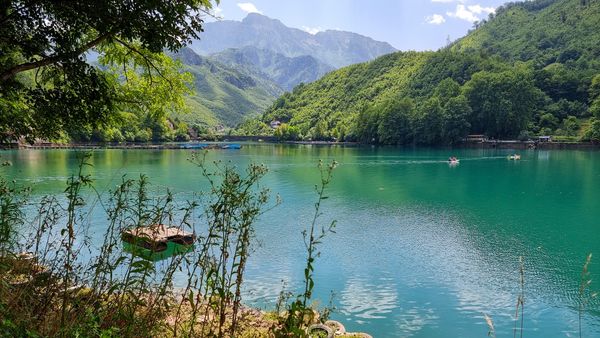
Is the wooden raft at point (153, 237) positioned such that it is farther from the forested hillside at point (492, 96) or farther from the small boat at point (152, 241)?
the forested hillside at point (492, 96)

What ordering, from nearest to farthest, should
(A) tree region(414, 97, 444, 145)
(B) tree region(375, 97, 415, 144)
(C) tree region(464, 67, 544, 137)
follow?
(C) tree region(464, 67, 544, 137) → (A) tree region(414, 97, 444, 145) → (B) tree region(375, 97, 415, 144)

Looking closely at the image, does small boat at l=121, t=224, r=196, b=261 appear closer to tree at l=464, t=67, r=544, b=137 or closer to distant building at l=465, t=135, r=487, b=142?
distant building at l=465, t=135, r=487, b=142

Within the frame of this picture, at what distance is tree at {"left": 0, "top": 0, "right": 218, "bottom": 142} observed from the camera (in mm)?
5664

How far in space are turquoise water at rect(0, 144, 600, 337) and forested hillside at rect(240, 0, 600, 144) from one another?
73704 millimetres

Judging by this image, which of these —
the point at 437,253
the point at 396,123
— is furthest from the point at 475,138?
the point at 437,253

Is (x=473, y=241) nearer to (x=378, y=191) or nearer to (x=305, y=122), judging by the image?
(x=378, y=191)

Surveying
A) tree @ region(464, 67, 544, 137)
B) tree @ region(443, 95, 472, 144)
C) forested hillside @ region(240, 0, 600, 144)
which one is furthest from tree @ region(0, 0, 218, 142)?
tree @ region(464, 67, 544, 137)

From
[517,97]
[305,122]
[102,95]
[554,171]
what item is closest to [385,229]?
[102,95]

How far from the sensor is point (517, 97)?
375ft

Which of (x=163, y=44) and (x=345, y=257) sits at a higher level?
(x=163, y=44)

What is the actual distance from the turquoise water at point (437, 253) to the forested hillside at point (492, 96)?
242 ft

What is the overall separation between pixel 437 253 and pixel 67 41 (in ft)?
63.1

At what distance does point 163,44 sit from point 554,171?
207 feet

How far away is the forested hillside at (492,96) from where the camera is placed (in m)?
115
